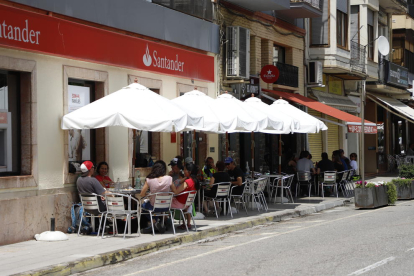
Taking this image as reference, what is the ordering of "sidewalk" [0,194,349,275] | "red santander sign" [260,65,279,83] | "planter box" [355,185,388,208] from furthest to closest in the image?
"red santander sign" [260,65,279,83], "planter box" [355,185,388,208], "sidewalk" [0,194,349,275]

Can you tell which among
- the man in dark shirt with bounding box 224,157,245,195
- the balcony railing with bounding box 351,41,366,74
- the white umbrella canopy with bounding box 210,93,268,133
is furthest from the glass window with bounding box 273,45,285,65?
the man in dark shirt with bounding box 224,157,245,195

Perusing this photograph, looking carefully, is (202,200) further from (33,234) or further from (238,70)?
(238,70)

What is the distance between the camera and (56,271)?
9.39m

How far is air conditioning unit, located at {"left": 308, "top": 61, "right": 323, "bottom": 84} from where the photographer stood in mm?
26828

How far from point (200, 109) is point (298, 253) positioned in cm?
547

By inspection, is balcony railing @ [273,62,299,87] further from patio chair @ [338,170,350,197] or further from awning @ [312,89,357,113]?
patio chair @ [338,170,350,197]

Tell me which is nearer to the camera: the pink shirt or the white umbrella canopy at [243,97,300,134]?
the pink shirt

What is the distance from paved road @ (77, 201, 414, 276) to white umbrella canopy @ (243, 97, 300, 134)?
9.44ft

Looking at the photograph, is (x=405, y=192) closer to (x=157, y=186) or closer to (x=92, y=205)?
(x=157, y=186)

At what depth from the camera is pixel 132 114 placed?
1270 centimetres

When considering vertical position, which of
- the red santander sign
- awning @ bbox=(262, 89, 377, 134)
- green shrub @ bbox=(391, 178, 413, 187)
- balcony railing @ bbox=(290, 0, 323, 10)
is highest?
balcony railing @ bbox=(290, 0, 323, 10)

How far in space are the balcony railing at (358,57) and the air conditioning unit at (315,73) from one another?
288 centimetres

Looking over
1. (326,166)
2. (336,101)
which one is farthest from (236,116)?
(336,101)

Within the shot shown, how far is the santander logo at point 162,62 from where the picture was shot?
16.8m
